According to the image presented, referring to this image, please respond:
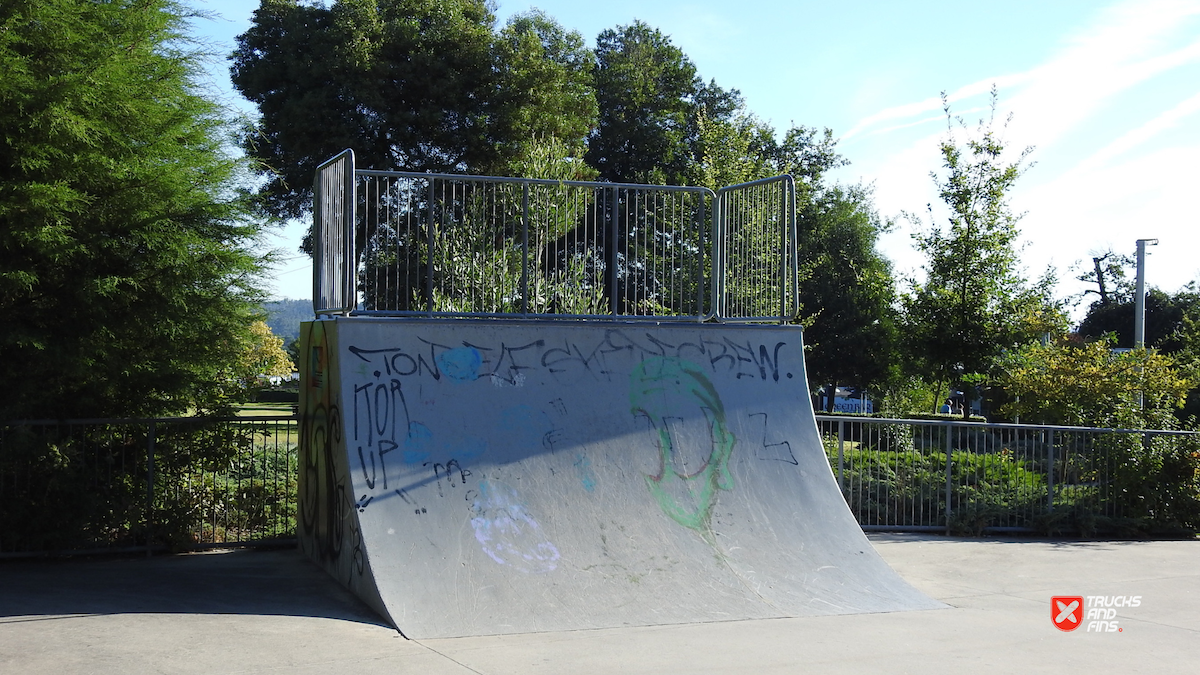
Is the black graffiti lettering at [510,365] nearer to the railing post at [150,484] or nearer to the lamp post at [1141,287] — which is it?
the railing post at [150,484]

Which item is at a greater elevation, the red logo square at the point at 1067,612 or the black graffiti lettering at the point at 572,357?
the black graffiti lettering at the point at 572,357

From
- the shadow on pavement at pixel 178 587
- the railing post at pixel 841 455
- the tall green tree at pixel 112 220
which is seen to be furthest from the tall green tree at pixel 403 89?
the shadow on pavement at pixel 178 587

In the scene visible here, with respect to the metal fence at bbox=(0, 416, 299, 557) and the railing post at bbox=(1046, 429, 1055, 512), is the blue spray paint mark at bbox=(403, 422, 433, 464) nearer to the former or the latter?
the metal fence at bbox=(0, 416, 299, 557)

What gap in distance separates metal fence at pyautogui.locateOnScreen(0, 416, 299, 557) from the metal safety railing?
2.02 metres

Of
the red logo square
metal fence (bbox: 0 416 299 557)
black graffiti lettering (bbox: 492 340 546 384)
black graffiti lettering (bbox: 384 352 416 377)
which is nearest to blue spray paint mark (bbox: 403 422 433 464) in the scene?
black graffiti lettering (bbox: 384 352 416 377)

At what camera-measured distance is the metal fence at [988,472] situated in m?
12.7

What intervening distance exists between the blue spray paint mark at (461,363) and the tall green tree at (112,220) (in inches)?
107

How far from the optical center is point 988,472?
1295 cm

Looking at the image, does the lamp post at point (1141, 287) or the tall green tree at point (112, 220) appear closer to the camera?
the tall green tree at point (112, 220)

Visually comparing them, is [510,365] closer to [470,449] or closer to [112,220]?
[470,449]

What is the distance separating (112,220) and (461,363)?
11.7 ft

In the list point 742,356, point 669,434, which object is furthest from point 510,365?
point 742,356

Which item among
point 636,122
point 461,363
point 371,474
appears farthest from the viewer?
point 636,122

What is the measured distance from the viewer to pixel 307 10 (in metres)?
27.3
